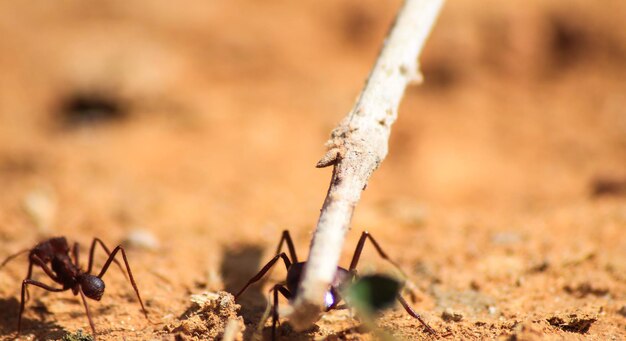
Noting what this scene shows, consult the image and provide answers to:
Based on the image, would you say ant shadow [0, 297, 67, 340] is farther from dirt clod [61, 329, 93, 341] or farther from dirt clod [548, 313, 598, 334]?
dirt clod [548, 313, 598, 334]

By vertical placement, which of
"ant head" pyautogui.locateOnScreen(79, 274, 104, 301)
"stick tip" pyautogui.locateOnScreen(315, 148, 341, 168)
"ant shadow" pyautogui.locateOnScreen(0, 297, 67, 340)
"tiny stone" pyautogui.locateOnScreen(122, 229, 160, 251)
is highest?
"tiny stone" pyautogui.locateOnScreen(122, 229, 160, 251)

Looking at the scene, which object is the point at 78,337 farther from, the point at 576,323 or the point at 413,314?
the point at 576,323

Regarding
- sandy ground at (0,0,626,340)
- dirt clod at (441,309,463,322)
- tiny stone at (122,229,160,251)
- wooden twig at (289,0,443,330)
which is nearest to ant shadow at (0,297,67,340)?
sandy ground at (0,0,626,340)

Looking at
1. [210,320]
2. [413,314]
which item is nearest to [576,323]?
[413,314]

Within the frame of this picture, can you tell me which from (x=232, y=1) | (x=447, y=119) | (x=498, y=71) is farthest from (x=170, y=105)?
(x=498, y=71)

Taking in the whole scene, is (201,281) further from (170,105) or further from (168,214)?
(170,105)

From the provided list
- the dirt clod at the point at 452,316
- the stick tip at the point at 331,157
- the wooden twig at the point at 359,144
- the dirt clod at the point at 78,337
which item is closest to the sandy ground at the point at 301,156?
the dirt clod at the point at 452,316
